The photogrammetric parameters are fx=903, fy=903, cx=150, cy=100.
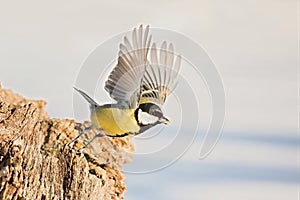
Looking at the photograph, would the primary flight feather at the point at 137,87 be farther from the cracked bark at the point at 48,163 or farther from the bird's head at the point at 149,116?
the cracked bark at the point at 48,163

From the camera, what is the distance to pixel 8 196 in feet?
7.84

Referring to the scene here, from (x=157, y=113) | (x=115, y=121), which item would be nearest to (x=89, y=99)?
(x=115, y=121)

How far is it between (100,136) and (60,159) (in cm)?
19

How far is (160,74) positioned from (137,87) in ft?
0.80

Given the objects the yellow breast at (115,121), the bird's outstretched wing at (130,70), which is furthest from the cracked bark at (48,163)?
the bird's outstretched wing at (130,70)

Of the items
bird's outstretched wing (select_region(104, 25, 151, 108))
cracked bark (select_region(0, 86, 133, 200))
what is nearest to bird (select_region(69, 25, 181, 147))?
bird's outstretched wing (select_region(104, 25, 151, 108))

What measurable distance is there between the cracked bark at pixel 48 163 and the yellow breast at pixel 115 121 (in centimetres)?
11

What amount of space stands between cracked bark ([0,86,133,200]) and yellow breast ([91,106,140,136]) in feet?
0.37

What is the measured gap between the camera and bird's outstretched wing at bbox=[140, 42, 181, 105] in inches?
107

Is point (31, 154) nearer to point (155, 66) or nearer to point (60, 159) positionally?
point (60, 159)

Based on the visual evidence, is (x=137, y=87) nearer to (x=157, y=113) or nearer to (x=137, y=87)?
(x=137, y=87)

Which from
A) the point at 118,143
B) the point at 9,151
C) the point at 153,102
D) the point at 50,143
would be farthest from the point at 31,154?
the point at 118,143

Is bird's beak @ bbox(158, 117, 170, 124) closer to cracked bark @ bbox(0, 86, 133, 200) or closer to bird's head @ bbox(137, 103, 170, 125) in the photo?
bird's head @ bbox(137, 103, 170, 125)

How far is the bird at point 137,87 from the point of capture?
2.56m
